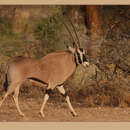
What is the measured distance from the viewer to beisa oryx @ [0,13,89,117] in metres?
9.45

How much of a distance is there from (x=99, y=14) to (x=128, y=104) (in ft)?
12.8

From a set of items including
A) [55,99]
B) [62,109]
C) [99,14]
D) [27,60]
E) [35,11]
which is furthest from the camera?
[35,11]

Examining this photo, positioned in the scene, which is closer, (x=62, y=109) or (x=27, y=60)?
(x=27, y=60)

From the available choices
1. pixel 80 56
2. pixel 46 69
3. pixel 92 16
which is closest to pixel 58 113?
pixel 46 69

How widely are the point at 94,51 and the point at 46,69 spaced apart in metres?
3.19

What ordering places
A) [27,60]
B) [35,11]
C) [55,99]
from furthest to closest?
[35,11] < [55,99] < [27,60]

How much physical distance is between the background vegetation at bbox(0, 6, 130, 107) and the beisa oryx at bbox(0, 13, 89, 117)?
81.3 inches

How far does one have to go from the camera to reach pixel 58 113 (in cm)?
1027

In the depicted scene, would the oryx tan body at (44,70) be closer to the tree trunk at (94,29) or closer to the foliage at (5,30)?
the tree trunk at (94,29)

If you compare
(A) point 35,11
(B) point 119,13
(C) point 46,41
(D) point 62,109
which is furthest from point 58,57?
(A) point 35,11

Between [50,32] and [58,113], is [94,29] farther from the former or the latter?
[58,113]

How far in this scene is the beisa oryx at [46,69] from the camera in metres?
9.45

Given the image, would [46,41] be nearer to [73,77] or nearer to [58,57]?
[73,77]

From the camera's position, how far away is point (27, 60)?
959 cm
